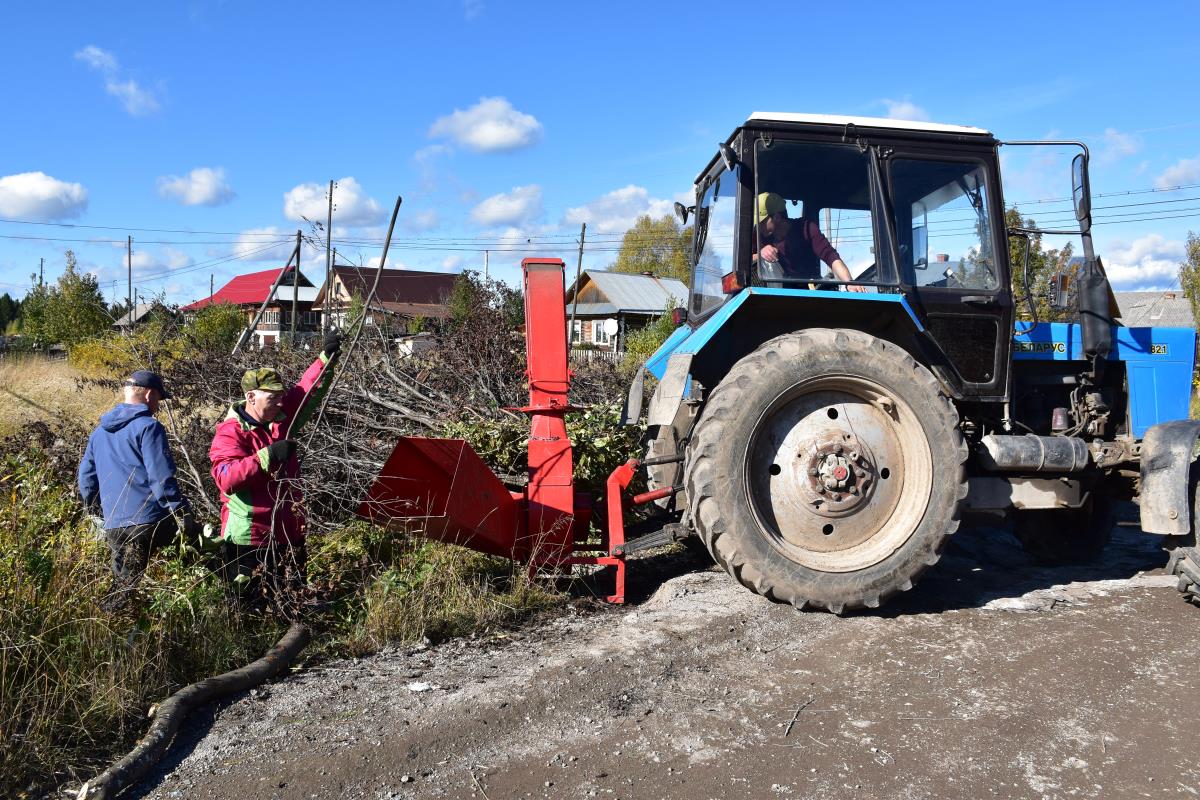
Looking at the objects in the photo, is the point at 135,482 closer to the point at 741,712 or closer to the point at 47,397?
the point at 741,712

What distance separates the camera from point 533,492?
490cm

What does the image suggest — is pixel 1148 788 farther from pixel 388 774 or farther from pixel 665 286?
pixel 665 286

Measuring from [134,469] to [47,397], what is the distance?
698cm

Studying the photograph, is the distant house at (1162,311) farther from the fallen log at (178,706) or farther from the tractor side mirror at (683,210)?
the fallen log at (178,706)

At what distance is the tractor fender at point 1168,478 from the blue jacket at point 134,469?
5387 millimetres

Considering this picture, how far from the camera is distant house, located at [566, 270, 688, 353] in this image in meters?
Answer: 41.7

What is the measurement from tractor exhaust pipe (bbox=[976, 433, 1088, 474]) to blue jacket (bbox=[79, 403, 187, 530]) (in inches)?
180

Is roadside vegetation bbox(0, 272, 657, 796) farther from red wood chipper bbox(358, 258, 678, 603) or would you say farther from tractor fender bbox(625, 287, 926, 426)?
tractor fender bbox(625, 287, 926, 426)

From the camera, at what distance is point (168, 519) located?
454cm

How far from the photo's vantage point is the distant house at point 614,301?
1642 inches

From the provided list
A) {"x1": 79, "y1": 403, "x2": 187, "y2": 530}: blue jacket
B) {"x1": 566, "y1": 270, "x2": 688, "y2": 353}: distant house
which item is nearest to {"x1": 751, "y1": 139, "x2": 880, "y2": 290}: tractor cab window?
{"x1": 79, "y1": 403, "x2": 187, "y2": 530}: blue jacket

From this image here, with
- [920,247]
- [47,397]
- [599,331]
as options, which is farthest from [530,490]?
[599,331]

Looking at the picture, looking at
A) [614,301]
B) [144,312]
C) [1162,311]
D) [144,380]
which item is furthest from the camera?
[614,301]

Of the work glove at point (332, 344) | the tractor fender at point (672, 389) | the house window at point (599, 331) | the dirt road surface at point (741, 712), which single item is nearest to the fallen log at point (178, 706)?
the dirt road surface at point (741, 712)
